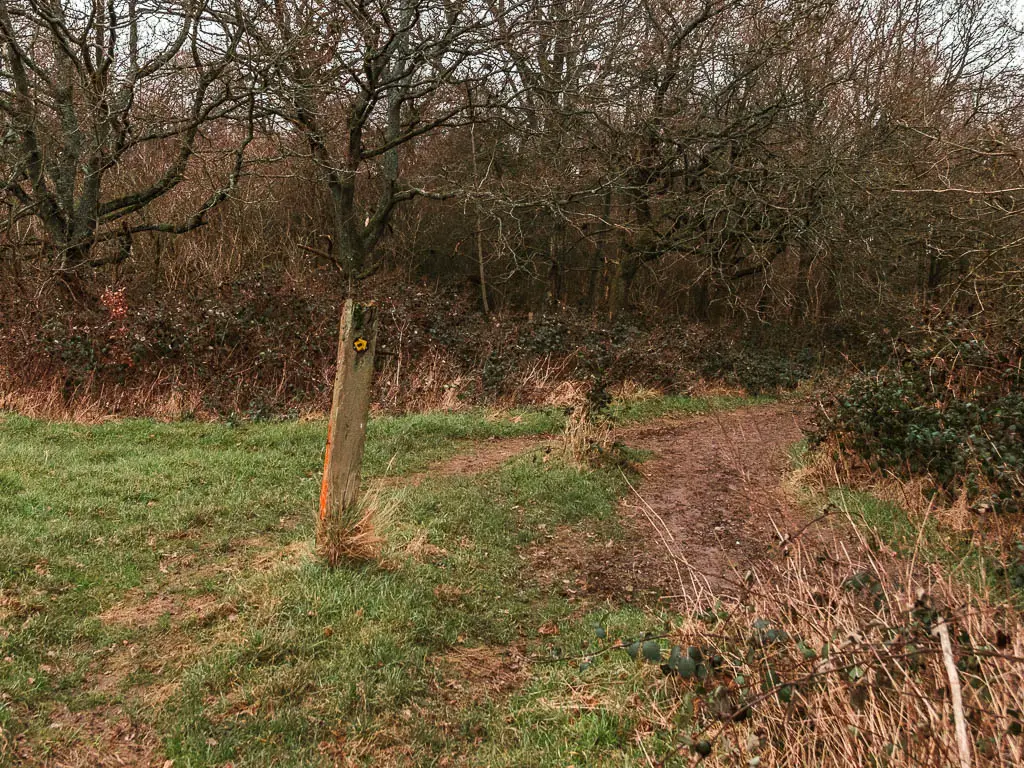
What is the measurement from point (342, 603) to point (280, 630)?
1.26 ft

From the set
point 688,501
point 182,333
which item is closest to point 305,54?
point 182,333

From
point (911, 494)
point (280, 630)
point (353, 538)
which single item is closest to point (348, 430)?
point (353, 538)

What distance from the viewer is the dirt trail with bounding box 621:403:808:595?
5367 mm

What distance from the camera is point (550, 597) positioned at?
15.8ft

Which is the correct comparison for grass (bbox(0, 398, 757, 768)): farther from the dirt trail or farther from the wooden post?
the dirt trail

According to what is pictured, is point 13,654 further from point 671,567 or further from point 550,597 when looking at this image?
point 671,567

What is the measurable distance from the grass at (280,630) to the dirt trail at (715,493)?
0.58m

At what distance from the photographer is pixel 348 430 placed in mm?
4742

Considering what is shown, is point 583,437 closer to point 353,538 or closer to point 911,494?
point 911,494

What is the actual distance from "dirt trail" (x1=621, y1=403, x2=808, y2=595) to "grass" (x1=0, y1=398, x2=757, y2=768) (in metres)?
0.58

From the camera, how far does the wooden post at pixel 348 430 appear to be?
182 inches

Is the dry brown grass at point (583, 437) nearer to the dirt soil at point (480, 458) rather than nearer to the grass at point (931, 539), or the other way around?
the dirt soil at point (480, 458)

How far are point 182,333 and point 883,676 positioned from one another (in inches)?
394

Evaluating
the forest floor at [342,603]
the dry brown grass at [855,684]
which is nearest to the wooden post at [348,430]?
the forest floor at [342,603]
